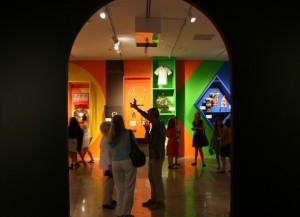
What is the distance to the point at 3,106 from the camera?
3072 millimetres

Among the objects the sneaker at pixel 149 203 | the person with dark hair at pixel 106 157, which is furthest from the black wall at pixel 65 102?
the sneaker at pixel 149 203

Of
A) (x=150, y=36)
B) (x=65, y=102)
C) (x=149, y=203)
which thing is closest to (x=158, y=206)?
(x=149, y=203)

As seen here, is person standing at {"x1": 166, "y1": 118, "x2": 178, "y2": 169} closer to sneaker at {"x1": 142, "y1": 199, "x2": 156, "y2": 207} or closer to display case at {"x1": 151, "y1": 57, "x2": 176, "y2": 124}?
display case at {"x1": 151, "y1": 57, "x2": 176, "y2": 124}

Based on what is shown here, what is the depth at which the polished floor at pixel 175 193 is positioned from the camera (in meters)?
4.90

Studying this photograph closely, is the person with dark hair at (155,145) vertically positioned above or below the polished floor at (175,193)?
above

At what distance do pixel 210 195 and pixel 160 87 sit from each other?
212 inches

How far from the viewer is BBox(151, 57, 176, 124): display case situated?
10461 millimetres

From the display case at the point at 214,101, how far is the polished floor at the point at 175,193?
2494mm

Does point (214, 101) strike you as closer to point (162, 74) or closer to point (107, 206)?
point (162, 74)

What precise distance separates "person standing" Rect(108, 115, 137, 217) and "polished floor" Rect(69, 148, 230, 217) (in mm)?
787

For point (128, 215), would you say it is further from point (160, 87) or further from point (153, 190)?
point (160, 87)

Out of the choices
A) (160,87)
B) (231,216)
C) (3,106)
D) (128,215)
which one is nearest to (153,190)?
(128,215)

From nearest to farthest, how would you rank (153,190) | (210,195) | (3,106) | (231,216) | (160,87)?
(3,106) < (231,216) < (153,190) < (210,195) < (160,87)

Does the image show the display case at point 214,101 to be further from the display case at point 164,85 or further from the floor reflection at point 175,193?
the floor reflection at point 175,193
